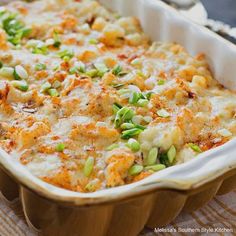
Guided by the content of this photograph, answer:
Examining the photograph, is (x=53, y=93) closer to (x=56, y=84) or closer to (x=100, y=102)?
(x=56, y=84)

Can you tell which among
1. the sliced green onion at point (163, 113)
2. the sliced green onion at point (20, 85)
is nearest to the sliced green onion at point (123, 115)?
the sliced green onion at point (163, 113)

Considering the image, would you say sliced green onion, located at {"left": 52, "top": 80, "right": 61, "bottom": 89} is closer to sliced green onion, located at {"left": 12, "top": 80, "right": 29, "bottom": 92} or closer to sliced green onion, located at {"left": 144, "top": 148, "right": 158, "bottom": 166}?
sliced green onion, located at {"left": 12, "top": 80, "right": 29, "bottom": 92}

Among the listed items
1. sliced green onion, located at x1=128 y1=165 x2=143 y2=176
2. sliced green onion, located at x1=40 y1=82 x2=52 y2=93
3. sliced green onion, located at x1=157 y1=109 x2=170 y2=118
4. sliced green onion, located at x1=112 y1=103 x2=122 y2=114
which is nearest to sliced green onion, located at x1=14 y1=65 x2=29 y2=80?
sliced green onion, located at x1=40 y1=82 x2=52 y2=93

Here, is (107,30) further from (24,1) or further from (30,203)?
(30,203)

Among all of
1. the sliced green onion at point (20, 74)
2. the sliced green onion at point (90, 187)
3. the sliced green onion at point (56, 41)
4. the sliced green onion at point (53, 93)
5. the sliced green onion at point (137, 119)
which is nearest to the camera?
the sliced green onion at point (90, 187)

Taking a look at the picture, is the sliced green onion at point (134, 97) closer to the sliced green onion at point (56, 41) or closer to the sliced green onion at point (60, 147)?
the sliced green onion at point (60, 147)

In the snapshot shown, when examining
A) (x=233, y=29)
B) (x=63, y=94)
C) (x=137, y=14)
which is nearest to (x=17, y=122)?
(x=63, y=94)

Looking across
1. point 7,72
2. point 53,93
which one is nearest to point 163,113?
point 53,93
